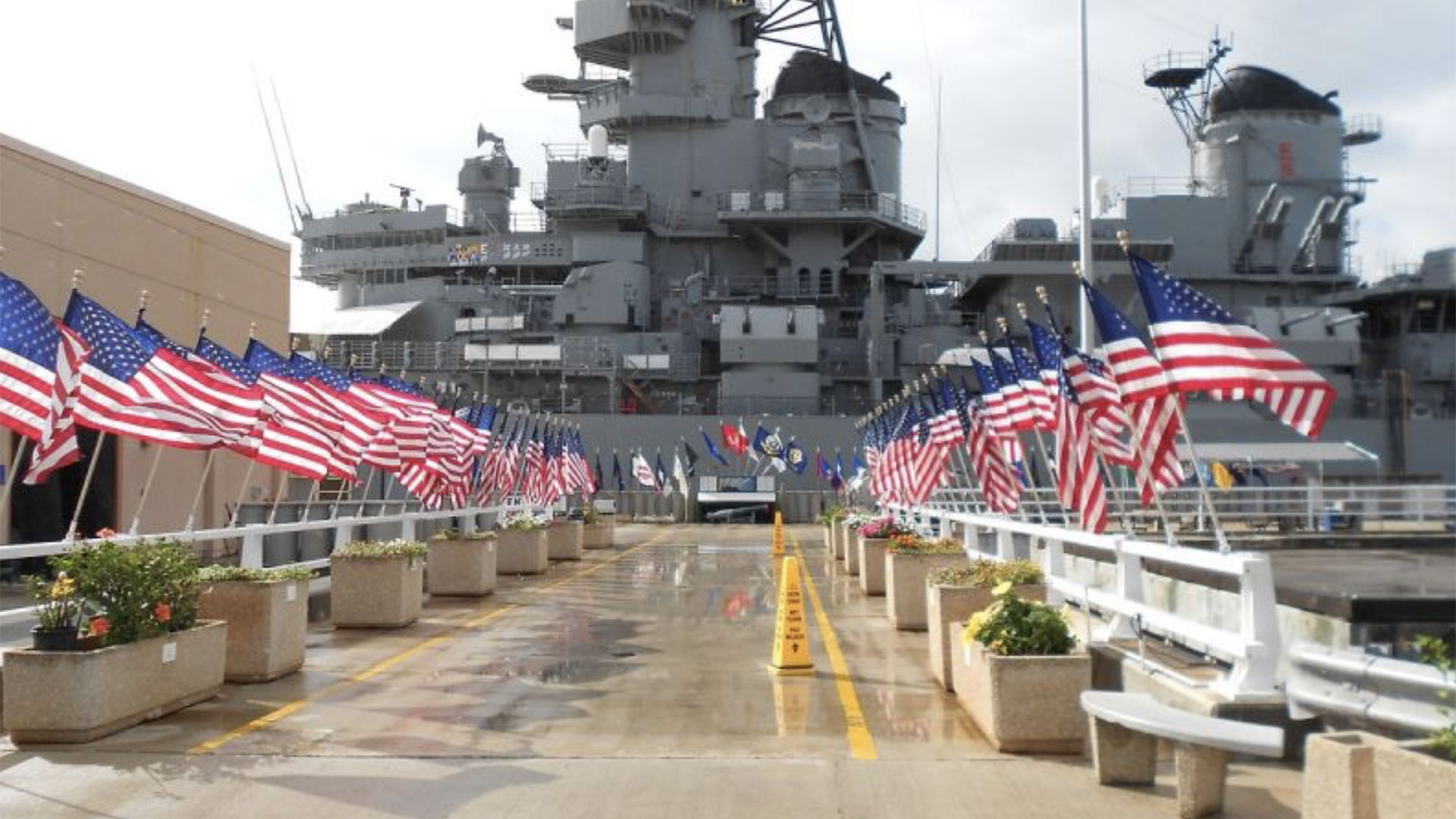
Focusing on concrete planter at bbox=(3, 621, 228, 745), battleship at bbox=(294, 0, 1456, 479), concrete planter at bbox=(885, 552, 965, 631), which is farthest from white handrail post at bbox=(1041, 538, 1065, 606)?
battleship at bbox=(294, 0, 1456, 479)

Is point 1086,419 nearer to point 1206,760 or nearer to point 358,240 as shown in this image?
point 1206,760

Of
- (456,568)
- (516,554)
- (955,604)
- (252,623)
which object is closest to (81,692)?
(252,623)

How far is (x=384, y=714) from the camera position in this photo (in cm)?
877

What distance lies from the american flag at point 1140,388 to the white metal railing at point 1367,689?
3248mm

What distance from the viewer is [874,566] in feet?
60.0

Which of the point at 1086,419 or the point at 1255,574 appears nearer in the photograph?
the point at 1255,574

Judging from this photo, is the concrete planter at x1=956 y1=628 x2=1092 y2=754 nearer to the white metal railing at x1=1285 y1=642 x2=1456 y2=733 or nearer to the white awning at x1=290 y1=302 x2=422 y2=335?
the white metal railing at x1=1285 y1=642 x2=1456 y2=733

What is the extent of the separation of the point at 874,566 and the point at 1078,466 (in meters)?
7.11

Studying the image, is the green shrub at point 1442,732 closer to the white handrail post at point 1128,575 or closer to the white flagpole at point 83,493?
the white handrail post at point 1128,575

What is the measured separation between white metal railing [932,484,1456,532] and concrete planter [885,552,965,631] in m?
10.5

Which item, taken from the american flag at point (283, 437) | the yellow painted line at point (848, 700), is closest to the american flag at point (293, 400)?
the american flag at point (283, 437)

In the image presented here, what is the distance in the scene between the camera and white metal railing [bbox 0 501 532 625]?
9.03 meters

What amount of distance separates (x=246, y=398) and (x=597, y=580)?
9.22 meters

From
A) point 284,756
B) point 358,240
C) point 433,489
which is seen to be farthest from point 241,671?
point 358,240
